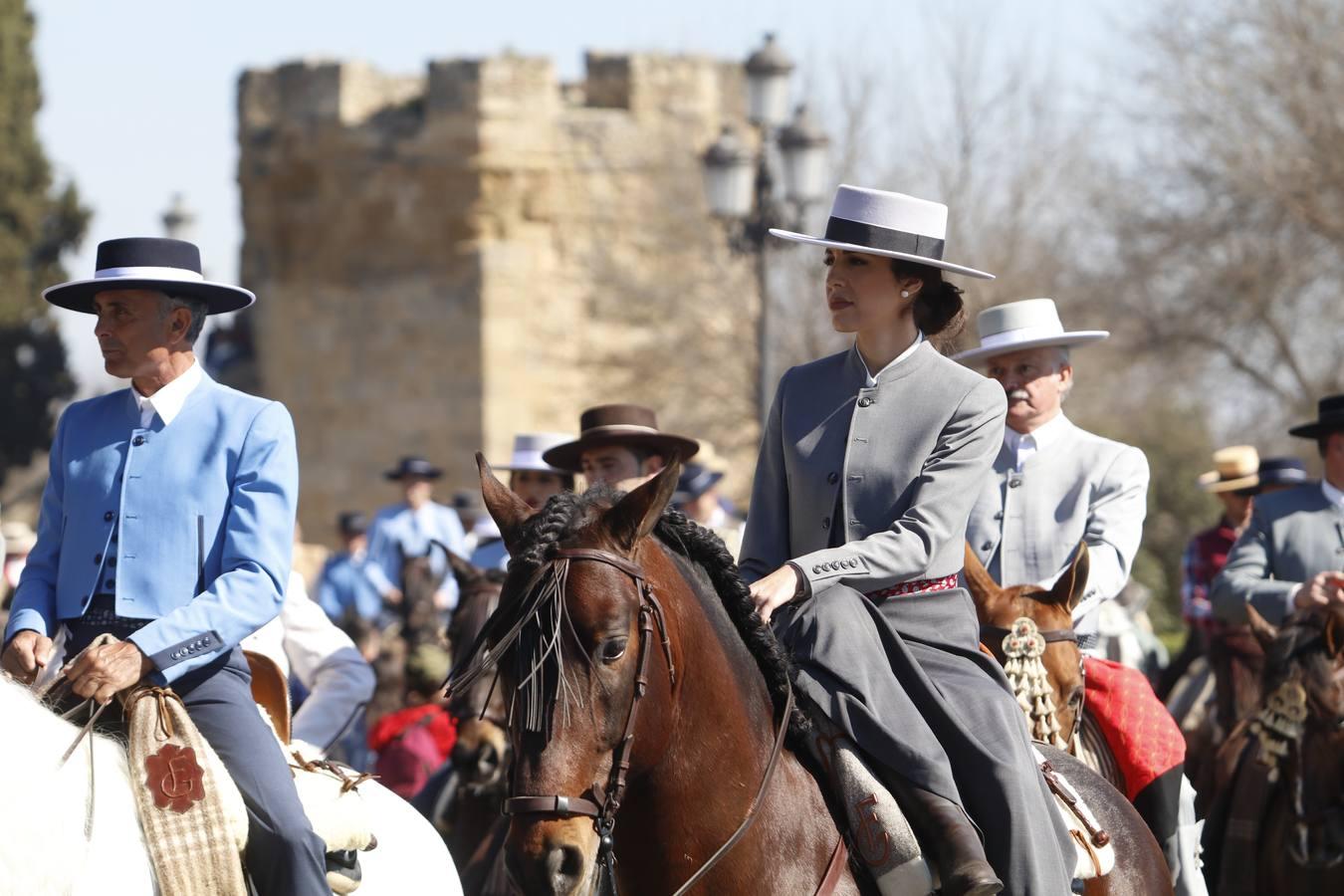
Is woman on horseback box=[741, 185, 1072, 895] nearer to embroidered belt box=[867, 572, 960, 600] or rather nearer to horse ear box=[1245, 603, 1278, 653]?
embroidered belt box=[867, 572, 960, 600]

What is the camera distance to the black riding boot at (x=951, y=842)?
5.21 m

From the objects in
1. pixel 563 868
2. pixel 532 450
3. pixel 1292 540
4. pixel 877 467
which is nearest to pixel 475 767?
pixel 532 450

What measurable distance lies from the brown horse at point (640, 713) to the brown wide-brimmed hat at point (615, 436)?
398 cm

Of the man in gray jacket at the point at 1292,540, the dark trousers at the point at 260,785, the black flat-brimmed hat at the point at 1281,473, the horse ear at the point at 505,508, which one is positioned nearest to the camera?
the horse ear at the point at 505,508

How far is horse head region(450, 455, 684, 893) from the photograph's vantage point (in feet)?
14.9

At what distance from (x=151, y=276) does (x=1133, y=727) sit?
149 inches

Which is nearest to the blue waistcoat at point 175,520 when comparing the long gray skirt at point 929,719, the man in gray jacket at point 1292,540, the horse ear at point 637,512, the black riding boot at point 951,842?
the horse ear at point 637,512

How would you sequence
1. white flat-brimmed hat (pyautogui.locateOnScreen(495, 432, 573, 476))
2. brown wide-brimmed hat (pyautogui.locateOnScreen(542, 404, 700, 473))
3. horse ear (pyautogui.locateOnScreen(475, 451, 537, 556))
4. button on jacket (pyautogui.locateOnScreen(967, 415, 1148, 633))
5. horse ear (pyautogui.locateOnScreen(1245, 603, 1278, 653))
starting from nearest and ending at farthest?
horse ear (pyautogui.locateOnScreen(475, 451, 537, 556)) → button on jacket (pyautogui.locateOnScreen(967, 415, 1148, 633)) → horse ear (pyautogui.locateOnScreen(1245, 603, 1278, 653)) → brown wide-brimmed hat (pyautogui.locateOnScreen(542, 404, 700, 473)) → white flat-brimmed hat (pyautogui.locateOnScreen(495, 432, 573, 476))

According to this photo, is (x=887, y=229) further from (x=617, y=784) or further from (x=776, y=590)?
(x=617, y=784)

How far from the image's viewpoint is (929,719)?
552 centimetres

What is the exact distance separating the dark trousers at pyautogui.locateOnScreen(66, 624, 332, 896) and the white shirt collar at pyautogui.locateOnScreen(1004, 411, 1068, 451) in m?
3.27

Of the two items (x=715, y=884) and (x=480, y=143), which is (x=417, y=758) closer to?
(x=715, y=884)

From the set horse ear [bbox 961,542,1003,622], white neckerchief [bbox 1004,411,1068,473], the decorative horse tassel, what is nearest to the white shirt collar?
white neckerchief [bbox 1004,411,1068,473]

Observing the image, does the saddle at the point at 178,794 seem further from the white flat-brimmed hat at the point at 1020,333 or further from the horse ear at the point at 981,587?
the white flat-brimmed hat at the point at 1020,333
